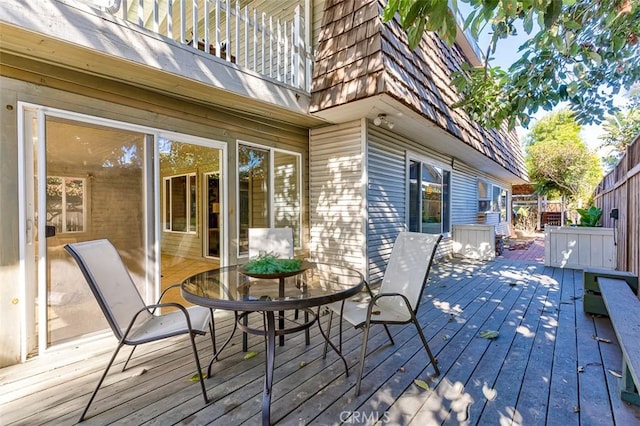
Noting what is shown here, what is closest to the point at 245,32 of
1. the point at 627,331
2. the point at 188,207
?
the point at 188,207

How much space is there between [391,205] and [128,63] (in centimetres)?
402

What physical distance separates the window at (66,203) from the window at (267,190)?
1725 millimetres

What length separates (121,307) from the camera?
209 centimetres

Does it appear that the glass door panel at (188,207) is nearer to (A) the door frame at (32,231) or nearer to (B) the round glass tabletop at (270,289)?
(A) the door frame at (32,231)

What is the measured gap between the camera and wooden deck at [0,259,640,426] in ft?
5.92

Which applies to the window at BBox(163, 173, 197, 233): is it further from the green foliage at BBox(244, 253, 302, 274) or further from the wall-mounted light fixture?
the wall-mounted light fixture

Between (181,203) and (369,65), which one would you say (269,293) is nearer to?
(369,65)

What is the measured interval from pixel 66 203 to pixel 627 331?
435 cm

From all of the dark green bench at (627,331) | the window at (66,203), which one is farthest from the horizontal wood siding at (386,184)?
the window at (66,203)

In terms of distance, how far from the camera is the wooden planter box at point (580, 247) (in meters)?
5.56

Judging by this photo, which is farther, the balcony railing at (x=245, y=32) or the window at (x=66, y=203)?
the balcony railing at (x=245, y=32)

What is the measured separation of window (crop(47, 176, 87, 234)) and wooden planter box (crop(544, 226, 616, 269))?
7.52 meters

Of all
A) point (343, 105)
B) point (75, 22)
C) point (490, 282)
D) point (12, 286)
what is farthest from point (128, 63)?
point (490, 282)

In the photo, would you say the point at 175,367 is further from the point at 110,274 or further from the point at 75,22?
the point at 75,22
